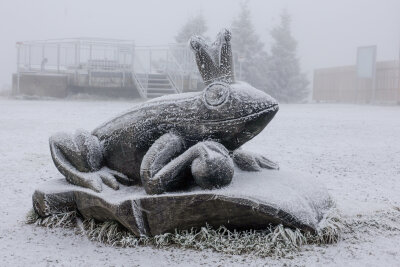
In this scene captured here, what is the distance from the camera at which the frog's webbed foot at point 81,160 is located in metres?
3.73

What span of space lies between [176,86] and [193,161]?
13556 mm

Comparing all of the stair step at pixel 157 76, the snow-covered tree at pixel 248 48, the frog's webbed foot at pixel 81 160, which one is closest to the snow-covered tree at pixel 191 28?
the snow-covered tree at pixel 248 48

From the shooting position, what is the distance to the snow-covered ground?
314 centimetres

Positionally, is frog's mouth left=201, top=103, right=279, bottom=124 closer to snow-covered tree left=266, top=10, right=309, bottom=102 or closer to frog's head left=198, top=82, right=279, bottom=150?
frog's head left=198, top=82, right=279, bottom=150

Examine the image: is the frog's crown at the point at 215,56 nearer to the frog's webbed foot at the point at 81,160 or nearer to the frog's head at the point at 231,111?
the frog's head at the point at 231,111

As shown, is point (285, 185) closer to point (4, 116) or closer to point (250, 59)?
point (4, 116)

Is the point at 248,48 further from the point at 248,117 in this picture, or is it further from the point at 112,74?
Answer: the point at 248,117

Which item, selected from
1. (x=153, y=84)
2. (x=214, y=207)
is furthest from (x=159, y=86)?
(x=214, y=207)

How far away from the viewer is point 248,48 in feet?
80.7

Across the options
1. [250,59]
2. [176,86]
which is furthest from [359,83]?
[176,86]

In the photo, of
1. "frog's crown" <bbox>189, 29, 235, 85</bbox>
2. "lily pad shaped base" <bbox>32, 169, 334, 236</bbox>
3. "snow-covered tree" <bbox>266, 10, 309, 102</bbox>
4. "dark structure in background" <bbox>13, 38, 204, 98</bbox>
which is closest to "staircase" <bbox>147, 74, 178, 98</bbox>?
"dark structure in background" <bbox>13, 38, 204, 98</bbox>

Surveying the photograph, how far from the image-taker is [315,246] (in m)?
3.32

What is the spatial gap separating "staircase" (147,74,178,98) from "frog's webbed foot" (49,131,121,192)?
12273 mm

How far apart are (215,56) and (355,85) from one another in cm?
2143
